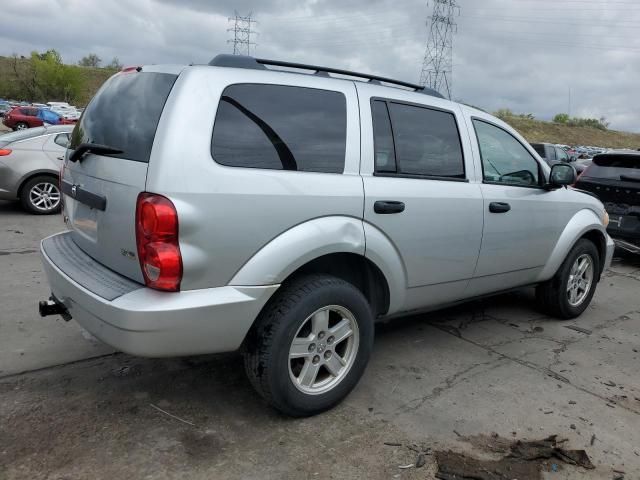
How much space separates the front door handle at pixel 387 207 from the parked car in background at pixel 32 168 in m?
7.10

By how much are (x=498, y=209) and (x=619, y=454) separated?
1741 mm

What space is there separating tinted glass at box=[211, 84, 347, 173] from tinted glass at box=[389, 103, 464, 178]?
0.47 meters

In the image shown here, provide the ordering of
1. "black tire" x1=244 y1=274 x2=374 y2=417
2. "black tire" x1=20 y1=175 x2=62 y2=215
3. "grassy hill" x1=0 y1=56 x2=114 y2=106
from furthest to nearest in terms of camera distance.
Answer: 1. "grassy hill" x1=0 y1=56 x2=114 y2=106
2. "black tire" x1=20 y1=175 x2=62 y2=215
3. "black tire" x1=244 y1=274 x2=374 y2=417

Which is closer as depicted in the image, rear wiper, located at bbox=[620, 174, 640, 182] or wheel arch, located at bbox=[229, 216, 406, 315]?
wheel arch, located at bbox=[229, 216, 406, 315]

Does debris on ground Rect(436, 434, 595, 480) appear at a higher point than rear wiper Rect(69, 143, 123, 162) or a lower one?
lower

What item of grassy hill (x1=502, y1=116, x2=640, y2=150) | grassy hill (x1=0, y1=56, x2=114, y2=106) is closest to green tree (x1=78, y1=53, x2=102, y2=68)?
grassy hill (x1=0, y1=56, x2=114, y2=106)

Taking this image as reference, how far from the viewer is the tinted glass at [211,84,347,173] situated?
9.05ft

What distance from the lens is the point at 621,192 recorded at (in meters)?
7.59

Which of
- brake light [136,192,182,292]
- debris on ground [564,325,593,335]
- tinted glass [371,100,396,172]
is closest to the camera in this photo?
brake light [136,192,182,292]

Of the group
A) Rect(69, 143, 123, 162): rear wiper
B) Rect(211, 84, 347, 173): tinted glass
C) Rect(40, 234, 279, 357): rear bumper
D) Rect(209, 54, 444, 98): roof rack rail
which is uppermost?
Rect(209, 54, 444, 98): roof rack rail

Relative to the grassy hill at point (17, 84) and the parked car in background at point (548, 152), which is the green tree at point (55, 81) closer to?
the grassy hill at point (17, 84)

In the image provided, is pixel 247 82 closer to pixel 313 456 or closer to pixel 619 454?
pixel 313 456

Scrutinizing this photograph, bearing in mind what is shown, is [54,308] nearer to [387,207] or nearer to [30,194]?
[387,207]

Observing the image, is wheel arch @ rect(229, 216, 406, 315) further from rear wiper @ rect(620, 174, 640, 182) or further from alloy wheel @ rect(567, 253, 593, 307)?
rear wiper @ rect(620, 174, 640, 182)
